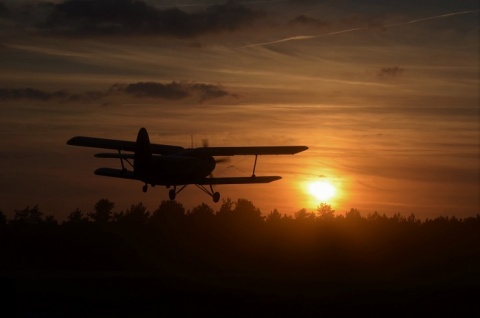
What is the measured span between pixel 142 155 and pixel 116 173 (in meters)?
3.21

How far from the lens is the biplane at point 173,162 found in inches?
2281

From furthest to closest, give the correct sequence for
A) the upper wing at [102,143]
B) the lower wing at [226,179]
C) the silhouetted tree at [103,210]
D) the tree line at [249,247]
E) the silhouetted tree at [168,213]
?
1. the silhouetted tree at [103,210]
2. the silhouetted tree at [168,213]
3. the tree line at [249,247]
4. the upper wing at [102,143]
5. the lower wing at [226,179]

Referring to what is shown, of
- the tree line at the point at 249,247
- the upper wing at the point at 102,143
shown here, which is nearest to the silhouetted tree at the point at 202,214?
the tree line at the point at 249,247

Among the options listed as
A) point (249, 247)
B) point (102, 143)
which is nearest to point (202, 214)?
point (249, 247)

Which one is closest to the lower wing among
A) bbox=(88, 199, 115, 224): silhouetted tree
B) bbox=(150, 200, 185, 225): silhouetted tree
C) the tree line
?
the tree line

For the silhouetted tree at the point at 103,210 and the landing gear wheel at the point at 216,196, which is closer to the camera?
the landing gear wheel at the point at 216,196

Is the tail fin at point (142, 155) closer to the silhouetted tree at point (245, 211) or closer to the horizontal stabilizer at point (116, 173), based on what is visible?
the horizontal stabilizer at point (116, 173)

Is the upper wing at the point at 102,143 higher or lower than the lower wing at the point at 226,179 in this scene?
higher

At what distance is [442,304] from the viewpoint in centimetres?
4284

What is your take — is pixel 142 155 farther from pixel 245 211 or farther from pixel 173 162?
pixel 245 211

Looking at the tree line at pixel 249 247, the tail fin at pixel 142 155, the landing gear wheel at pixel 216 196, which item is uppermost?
the tail fin at pixel 142 155

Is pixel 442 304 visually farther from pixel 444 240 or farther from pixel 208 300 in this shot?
pixel 444 240

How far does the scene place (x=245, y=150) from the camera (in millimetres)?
62469

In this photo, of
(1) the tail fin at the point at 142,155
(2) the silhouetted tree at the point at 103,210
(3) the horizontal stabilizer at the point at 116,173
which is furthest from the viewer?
(2) the silhouetted tree at the point at 103,210
